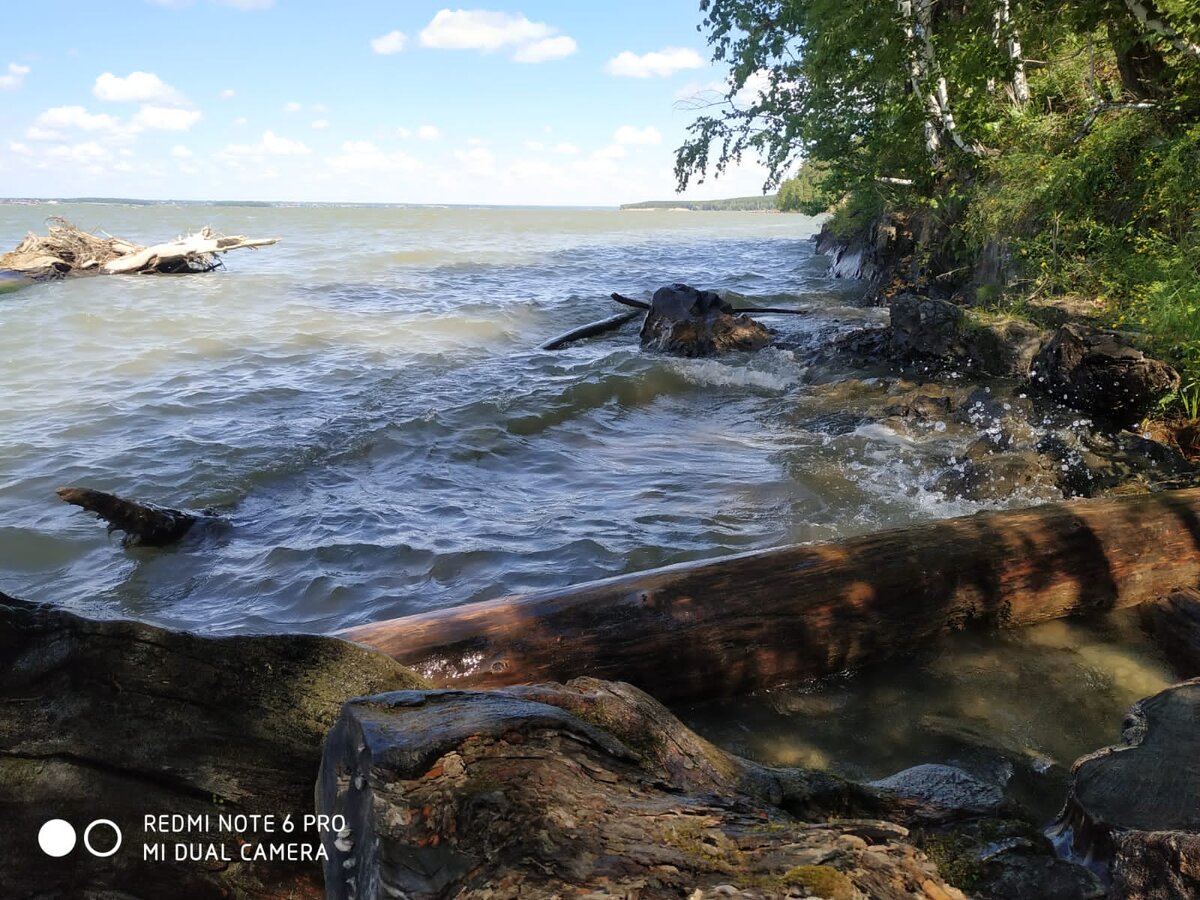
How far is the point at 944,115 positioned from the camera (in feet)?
46.3

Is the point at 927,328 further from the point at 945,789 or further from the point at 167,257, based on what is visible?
the point at 167,257

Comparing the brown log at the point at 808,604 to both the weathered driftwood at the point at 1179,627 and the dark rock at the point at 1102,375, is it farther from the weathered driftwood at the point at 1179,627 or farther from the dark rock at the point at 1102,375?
the dark rock at the point at 1102,375

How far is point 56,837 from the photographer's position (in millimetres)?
1805

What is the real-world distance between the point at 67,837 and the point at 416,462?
21.0 ft

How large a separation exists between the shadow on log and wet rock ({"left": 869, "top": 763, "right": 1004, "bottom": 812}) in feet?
17.6

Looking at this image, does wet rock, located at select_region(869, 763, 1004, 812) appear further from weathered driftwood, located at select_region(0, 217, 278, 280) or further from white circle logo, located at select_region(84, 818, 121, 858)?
weathered driftwood, located at select_region(0, 217, 278, 280)

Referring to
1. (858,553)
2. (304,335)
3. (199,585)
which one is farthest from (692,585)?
(304,335)

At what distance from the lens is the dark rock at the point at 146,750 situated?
5.94 ft

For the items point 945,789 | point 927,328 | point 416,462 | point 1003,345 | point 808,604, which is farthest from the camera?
point 927,328

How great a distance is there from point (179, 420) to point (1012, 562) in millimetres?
9165

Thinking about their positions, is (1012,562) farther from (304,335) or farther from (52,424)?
(304,335)

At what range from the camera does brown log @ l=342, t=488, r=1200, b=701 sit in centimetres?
337

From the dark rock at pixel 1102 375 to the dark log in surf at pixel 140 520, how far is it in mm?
8288

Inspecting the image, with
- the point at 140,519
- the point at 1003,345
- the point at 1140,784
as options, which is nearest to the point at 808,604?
the point at 1140,784
